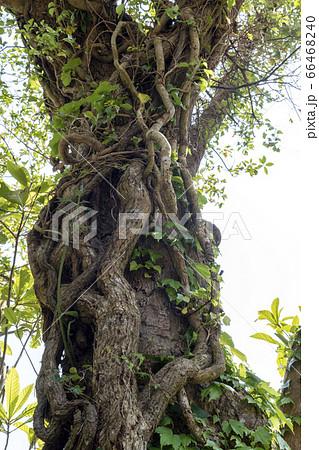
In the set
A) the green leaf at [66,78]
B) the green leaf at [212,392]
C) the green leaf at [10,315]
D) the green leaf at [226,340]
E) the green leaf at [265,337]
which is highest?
the green leaf at [66,78]

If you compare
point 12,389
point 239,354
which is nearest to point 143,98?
point 239,354

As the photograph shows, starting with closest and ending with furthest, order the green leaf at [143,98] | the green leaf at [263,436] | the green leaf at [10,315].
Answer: the green leaf at [263,436], the green leaf at [10,315], the green leaf at [143,98]

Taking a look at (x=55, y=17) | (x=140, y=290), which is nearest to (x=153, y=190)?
(x=140, y=290)

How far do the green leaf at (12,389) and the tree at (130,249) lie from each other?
0.48ft

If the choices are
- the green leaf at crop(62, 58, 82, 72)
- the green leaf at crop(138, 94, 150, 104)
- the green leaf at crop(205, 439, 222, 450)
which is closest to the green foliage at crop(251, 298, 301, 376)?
the green leaf at crop(205, 439, 222, 450)

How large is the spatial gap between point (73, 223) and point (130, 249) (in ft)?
0.99

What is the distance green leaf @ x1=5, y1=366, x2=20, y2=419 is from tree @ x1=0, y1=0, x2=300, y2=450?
148 millimetres

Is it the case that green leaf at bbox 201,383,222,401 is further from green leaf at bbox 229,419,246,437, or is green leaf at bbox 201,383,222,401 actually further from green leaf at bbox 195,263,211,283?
green leaf at bbox 195,263,211,283

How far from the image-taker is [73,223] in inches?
68.7

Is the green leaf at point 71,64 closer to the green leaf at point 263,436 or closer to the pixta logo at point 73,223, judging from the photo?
the pixta logo at point 73,223

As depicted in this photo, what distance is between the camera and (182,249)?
5.93 ft

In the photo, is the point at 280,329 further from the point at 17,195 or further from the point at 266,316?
the point at 17,195

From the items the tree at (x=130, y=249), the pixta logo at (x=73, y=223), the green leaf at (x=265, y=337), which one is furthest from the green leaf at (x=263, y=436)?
the pixta logo at (x=73, y=223)

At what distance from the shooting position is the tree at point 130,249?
134cm
